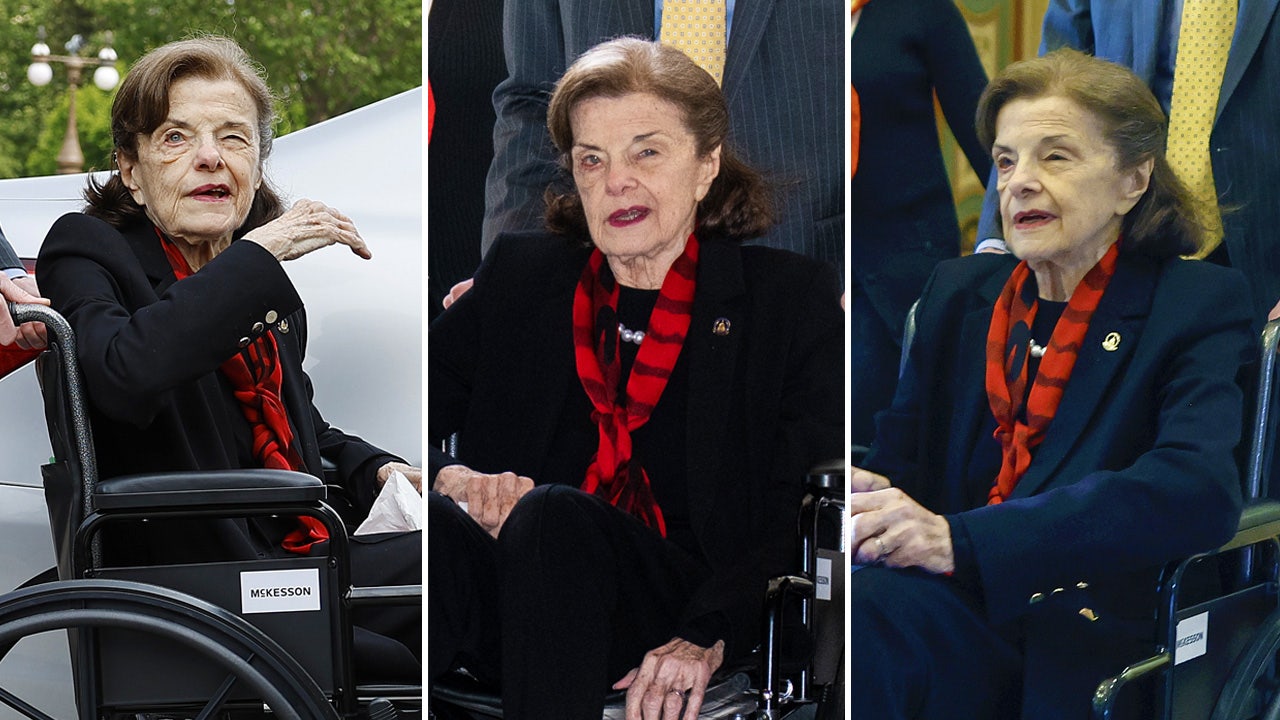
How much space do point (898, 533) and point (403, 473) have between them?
43.0 inches

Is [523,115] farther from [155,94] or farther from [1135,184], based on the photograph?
[1135,184]

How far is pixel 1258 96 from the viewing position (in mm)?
2770

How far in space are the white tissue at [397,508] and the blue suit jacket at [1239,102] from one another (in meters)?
1.36

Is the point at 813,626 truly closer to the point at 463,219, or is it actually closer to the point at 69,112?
the point at 463,219

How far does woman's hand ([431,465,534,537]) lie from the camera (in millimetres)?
2686

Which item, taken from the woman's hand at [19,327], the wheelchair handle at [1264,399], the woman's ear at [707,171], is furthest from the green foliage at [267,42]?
the wheelchair handle at [1264,399]

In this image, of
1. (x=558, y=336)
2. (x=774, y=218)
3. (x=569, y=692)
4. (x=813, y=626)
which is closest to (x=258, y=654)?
(x=569, y=692)

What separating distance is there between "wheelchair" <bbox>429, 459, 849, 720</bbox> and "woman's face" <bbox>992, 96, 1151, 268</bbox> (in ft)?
2.03

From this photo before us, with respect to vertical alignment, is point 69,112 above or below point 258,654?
above

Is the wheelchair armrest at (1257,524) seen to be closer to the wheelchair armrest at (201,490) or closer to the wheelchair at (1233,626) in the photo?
the wheelchair at (1233,626)

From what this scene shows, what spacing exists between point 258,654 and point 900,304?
145cm

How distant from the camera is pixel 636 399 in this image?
2666 millimetres

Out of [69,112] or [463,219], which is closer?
[463,219]

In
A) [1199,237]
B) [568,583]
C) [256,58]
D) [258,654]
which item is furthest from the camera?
[256,58]
